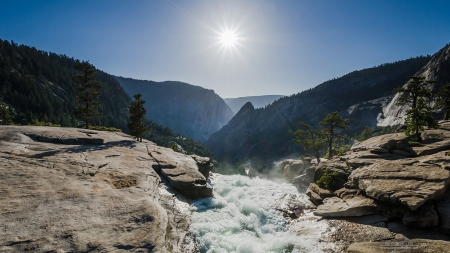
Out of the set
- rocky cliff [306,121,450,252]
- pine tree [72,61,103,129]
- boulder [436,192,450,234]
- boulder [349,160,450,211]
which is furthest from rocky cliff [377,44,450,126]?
pine tree [72,61,103,129]

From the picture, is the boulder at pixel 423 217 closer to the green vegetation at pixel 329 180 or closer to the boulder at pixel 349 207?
the boulder at pixel 349 207

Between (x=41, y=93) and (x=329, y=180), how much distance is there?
16756cm

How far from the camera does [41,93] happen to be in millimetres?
125125

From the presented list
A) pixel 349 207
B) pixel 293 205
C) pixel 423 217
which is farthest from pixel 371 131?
pixel 423 217

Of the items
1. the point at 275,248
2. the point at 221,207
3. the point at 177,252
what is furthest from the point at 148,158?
the point at 275,248

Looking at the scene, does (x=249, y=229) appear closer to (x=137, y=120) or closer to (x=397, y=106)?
(x=137, y=120)

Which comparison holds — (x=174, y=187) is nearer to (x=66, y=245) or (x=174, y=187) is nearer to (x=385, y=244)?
(x=66, y=245)

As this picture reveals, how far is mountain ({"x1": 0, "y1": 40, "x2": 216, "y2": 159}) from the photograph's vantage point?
11100cm

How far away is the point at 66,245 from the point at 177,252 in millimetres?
5160

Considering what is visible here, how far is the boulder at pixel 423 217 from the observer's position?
1270 centimetres

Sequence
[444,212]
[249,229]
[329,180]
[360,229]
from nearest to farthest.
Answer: [444,212]
[360,229]
[249,229]
[329,180]

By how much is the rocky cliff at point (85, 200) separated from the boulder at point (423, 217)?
14644 mm

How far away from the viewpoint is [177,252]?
10.7m

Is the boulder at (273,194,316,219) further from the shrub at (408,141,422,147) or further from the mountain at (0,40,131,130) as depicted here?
the mountain at (0,40,131,130)
